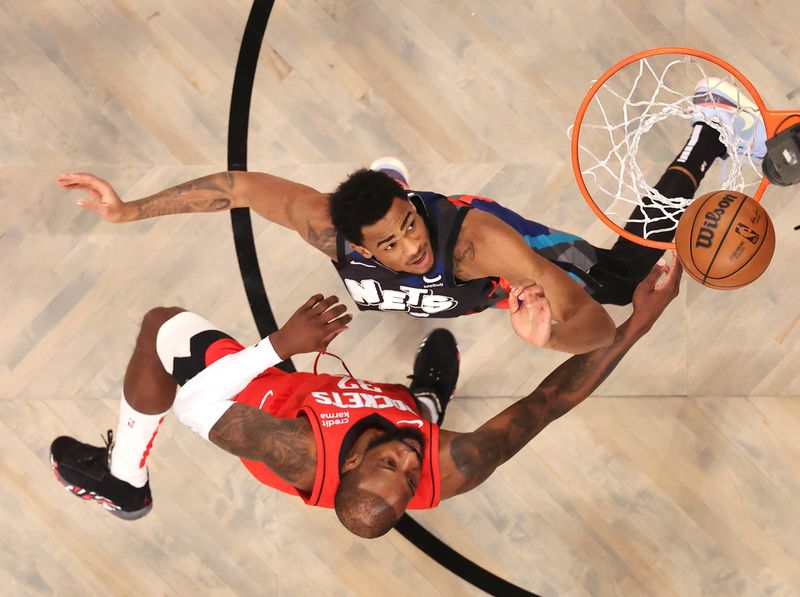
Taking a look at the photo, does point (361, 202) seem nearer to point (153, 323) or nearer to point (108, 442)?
point (153, 323)

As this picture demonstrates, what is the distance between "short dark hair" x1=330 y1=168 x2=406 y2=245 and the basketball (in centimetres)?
98

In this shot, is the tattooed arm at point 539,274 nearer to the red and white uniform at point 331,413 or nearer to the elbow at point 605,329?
the elbow at point 605,329

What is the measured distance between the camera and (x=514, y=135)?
12.0 ft

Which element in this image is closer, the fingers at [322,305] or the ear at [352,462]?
the ear at [352,462]

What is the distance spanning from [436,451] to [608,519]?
1313mm

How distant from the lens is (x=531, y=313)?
2205mm

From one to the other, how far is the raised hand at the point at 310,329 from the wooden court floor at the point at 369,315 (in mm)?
915

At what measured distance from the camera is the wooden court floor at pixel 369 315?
354 cm

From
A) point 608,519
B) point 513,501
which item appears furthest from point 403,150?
point 608,519

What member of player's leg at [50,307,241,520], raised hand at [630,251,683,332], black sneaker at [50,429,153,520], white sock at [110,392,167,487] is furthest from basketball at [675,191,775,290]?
black sneaker at [50,429,153,520]

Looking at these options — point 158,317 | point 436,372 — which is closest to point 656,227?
point 436,372

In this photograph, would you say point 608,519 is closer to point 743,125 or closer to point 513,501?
point 513,501

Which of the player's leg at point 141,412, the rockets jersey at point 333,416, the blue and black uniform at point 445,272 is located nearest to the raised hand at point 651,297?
the blue and black uniform at point 445,272

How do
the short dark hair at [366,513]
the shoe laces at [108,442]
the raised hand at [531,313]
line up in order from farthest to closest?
the shoe laces at [108,442] → the short dark hair at [366,513] → the raised hand at [531,313]
